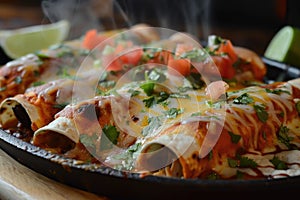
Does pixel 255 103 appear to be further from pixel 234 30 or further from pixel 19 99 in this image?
pixel 234 30

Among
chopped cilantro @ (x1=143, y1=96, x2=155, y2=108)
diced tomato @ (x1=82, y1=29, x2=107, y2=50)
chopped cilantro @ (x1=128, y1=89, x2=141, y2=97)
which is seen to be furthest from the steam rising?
chopped cilantro @ (x1=143, y1=96, x2=155, y2=108)

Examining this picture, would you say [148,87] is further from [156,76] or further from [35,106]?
[35,106]

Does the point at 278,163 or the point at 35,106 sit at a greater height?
the point at 35,106

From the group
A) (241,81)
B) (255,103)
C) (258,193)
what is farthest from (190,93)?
(258,193)

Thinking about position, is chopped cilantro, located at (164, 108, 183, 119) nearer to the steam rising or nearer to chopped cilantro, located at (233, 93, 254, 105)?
chopped cilantro, located at (233, 93, 254, 105)

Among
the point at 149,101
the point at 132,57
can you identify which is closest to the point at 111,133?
the point at 149,101

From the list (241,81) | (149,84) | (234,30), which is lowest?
(234,30)
